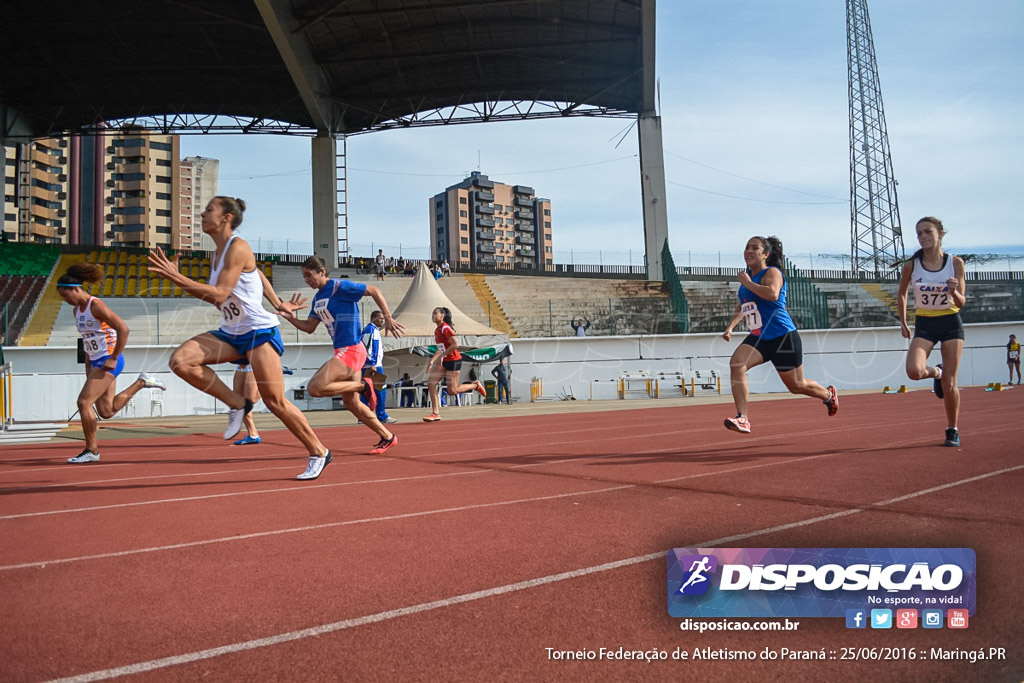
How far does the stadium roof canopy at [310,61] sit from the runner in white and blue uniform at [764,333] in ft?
70.9

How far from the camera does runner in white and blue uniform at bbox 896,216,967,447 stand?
689 centimetres

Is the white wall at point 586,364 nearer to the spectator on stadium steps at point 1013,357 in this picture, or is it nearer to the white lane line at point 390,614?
the spectator on stadium steps at point 1013,357

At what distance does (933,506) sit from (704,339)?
2333cm

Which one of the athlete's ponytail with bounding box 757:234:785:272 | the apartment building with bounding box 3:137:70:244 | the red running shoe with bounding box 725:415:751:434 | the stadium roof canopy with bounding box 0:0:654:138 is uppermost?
→ the apartment building with bounding box 3:137:70:244

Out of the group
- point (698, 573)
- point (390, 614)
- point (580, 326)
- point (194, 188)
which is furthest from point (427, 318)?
point (194, 188)

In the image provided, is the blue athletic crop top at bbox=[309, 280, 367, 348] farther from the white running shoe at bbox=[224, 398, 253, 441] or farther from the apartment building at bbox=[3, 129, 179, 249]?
the apartment building at bbox=[3, 129, 179, 249]

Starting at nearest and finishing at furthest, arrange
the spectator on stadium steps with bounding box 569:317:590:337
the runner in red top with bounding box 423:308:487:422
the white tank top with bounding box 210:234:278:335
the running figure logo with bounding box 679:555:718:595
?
1. the running figure logo with bounding box 679:555:718:595
2. the white tank top with bounding box 210:234:278:335
3. the runner in red top with bounding box 423:308:487:422
4. the spectator on stadium steps with bounding box 569:317:590:337

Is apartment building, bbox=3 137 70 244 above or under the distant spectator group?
above

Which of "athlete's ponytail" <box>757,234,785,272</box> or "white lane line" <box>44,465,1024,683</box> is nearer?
"white lane line" <box>44,465,1024,683</box>

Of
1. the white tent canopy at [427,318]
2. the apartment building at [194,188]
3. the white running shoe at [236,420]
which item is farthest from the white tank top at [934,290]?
the apartment building at [194,188]

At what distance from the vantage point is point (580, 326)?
26891 mm

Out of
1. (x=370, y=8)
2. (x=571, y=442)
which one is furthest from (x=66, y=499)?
(x=370, y=8)

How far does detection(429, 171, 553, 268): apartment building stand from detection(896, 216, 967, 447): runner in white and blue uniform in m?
126

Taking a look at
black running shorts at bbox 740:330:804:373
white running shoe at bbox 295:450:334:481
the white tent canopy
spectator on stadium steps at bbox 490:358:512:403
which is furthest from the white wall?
white running shoe at bbox 295:450:334:481
